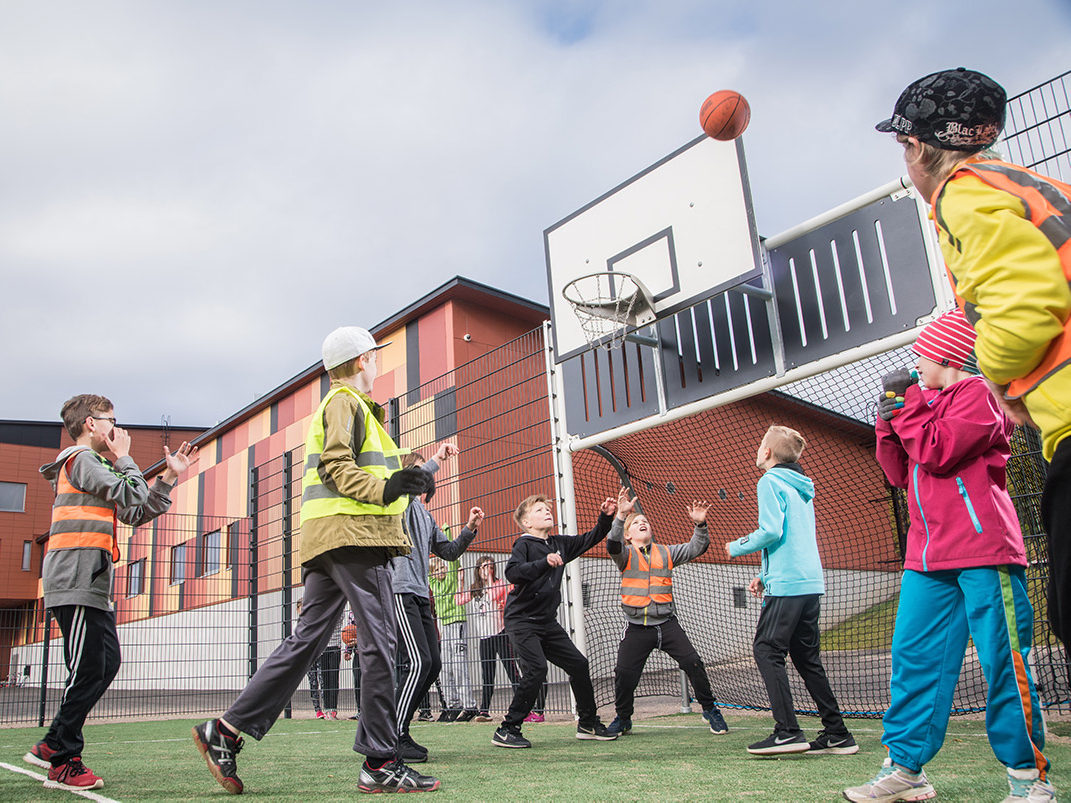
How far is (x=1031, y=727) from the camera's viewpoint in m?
2.14

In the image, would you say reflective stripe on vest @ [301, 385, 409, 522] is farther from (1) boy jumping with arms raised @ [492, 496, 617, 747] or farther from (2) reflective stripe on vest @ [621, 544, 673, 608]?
(2) reflective stripe on vest @ [621, 544, 673, 608]

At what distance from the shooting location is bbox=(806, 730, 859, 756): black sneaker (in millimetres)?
3707

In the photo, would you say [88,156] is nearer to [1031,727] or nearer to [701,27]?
[701,27]

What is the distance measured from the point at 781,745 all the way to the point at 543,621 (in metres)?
1.71

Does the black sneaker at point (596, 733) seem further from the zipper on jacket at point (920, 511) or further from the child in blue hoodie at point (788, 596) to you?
the zipper on jacket at point (920, 511)

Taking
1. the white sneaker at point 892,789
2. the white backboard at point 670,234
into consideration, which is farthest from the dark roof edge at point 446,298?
the white sneaker at point 892,789

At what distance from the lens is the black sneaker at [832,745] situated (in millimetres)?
3707

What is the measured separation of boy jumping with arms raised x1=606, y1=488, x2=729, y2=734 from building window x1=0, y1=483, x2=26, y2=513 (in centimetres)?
3411

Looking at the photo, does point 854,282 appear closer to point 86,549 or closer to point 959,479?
point 959,479

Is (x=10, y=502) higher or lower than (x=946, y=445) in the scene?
higher

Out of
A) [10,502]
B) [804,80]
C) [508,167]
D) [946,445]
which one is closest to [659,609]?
[946,445]

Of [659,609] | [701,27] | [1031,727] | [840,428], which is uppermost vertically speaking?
[701,27]

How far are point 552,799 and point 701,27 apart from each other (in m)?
4.20

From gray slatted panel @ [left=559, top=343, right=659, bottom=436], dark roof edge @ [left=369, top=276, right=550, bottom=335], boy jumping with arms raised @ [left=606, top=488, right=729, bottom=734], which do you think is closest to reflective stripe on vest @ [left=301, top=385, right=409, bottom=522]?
boy jumping with arms raised @ [left=606, top=488, right=729, bottom=734]
